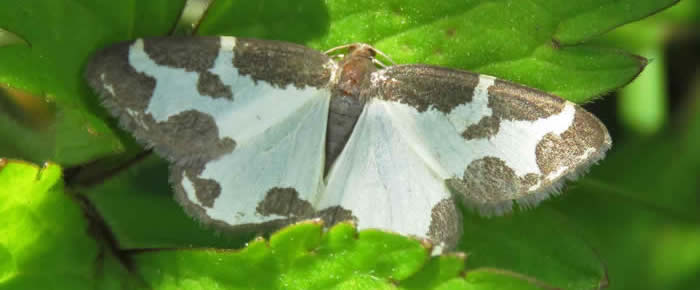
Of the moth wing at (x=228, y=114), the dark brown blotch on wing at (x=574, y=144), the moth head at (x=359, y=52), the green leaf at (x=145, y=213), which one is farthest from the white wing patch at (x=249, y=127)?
the dark brown blotch on wing at (x=574, y=144)

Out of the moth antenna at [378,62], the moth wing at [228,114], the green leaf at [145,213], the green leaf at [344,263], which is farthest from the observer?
the green leaf at [145,213]

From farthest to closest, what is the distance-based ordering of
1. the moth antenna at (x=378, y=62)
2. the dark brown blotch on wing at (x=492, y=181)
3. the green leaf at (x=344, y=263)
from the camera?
the moth antenna at (x=378, y=62), the dark brown blotch on wing at (x=492, y=181), the green leaf at (x=344, y=263)

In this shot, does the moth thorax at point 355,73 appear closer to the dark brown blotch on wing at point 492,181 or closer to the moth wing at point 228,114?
the moth wing at point 228,114

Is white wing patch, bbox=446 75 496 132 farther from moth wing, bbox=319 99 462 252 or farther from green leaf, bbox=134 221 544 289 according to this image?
green leaf, bbox=134 221 544 289

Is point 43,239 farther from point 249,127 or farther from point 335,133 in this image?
point 335,133

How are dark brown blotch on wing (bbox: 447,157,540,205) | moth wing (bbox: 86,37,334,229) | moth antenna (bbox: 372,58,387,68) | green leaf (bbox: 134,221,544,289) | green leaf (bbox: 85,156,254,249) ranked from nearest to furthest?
green leaf (bbox: 134,221,544,289), moth wing (bbox: 86,37,334,229), dark brown blotch on wing (bbox: 447,157,540,205), moth antenna (bbox: 372,58,387,68), green leaf (bbox: 85,156,254,249)

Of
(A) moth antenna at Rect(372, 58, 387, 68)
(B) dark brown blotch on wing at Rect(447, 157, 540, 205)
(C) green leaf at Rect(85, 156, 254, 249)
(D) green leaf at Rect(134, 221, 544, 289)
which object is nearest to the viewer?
(D) green leaf at Rect(134, 221, 544, 289)

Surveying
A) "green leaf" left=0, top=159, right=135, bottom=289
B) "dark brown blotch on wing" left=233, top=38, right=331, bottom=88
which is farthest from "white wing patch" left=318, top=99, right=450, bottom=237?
"green leaf" left=0, top=159, right=135, bottom=289

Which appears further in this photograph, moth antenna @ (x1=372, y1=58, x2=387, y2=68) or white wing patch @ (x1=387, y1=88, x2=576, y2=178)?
moth antenna @ (x1=372, y1=58, x2=387, y2=68)
